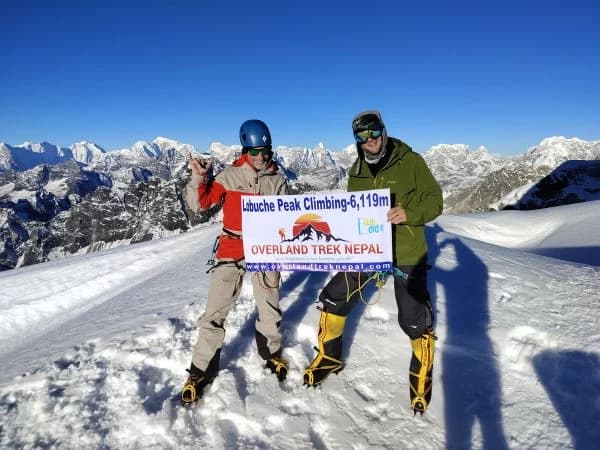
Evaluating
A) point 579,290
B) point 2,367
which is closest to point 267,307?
point 2,367

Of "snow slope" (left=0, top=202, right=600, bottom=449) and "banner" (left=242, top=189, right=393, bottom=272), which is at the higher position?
"banner" (left=242, top=189, right=393, bottom=272)

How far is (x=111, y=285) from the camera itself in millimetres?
14859

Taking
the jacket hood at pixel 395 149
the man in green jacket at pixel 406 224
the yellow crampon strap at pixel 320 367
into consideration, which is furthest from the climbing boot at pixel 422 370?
the jacket hood at pixel 395 149

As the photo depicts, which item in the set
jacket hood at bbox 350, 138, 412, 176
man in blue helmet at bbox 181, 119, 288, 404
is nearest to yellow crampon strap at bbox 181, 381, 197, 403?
man in blue helmet at bbox 181, 119, 288, 404

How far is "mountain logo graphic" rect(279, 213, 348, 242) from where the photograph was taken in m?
6.01

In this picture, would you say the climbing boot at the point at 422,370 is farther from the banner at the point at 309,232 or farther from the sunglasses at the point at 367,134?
the sunglasses at the point at 367,134

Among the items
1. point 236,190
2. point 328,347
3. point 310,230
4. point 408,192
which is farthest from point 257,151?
point 328,347

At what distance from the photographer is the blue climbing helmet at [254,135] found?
18.7ft

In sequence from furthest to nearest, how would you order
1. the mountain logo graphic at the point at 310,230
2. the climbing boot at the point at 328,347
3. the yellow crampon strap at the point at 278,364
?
the mountain logo graphic at the point at 310,230
the yellow crampon strap at the point at 278,364
the climbing boot at the point at 328,347

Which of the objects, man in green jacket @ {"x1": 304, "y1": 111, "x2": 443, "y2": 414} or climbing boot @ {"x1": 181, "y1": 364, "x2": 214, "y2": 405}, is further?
climbing boot @ {"x1": 181, "y1": 364, "x2": 214, "y2": 405}

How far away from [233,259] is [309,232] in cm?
134

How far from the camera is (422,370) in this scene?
5129 mm

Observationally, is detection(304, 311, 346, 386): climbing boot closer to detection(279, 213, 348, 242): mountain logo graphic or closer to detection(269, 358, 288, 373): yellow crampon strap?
detection(269, 358, 288, 373): yellow crampon strap

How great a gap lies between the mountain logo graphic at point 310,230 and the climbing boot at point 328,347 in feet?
4.05
